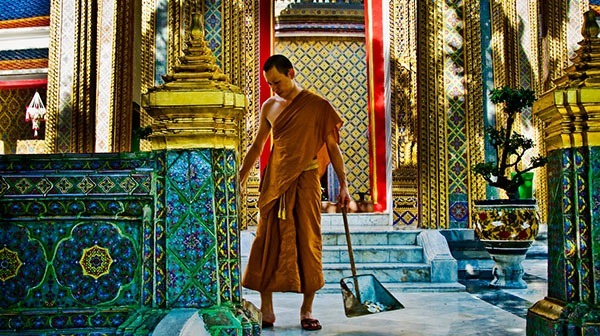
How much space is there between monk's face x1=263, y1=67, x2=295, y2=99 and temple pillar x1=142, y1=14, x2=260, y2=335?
39.3 inches

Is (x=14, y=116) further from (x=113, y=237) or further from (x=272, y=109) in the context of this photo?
(x=113, y=237)

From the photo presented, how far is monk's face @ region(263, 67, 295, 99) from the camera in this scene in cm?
325

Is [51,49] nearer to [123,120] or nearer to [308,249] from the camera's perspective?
[123,120]

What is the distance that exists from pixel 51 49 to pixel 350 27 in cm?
514

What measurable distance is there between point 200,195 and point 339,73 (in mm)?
7546

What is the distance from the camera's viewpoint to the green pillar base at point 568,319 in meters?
2.30

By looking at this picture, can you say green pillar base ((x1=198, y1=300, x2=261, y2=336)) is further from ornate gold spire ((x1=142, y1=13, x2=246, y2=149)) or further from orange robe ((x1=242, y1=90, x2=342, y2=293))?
orange robe ((x1=242, y1=90, x2=342, y2=293))

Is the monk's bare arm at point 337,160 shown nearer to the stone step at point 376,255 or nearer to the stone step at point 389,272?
the stone step at point 389,272

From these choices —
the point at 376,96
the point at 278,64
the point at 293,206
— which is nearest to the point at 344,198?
the point at 293,206

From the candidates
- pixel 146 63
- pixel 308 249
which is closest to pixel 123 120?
pixel 146 63

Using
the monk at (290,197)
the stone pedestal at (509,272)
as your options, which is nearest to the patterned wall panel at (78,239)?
the monk at (290,197)

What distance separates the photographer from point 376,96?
8.05 meters

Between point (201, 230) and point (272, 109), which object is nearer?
point (201, 230)

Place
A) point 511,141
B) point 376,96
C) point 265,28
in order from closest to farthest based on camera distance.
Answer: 1. point 511,141
2. point 376,96
3. point 265,28
